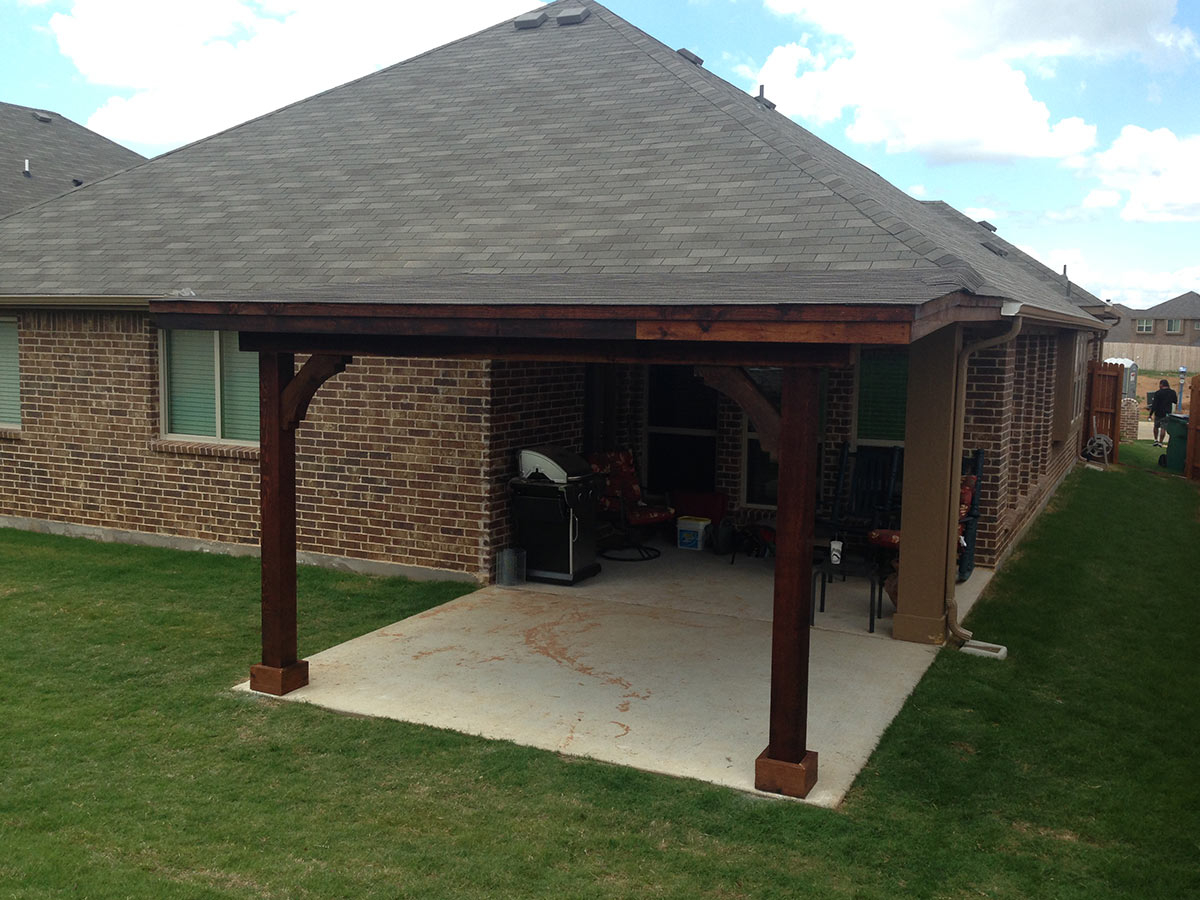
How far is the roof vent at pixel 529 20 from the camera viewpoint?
12281 mm

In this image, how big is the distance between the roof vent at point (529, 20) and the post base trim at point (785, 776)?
9.65 meters

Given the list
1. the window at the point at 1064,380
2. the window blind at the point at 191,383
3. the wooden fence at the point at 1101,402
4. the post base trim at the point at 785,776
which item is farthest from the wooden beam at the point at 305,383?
the wooden fence at the point at 1101,402

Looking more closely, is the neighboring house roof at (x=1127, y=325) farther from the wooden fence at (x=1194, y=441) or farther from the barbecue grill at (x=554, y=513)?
the barbecue grill at (x=554, y=513)

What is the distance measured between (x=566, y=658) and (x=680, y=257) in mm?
2852

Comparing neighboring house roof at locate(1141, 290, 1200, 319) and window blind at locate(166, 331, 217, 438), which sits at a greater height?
neighboring house roof at locate(1141, 290, 1200, 319)

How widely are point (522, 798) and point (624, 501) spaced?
544cm

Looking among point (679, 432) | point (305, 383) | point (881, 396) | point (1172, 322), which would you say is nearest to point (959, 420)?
point (881, 396)

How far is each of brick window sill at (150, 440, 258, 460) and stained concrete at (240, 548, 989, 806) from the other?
9.31 feet

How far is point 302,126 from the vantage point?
1184 centimetres

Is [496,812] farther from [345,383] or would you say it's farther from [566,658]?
[345,383]

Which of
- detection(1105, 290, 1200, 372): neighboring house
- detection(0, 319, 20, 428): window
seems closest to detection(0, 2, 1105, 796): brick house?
detection(0, 319, 20, 428): window

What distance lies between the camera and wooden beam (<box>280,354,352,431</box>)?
6.25 m

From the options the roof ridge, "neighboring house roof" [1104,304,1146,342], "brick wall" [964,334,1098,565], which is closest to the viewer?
the roof ridge

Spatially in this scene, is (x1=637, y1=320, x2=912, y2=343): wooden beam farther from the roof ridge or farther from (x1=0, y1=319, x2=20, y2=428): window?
(x1=0, y1=319, x2=20, y2=428): window
